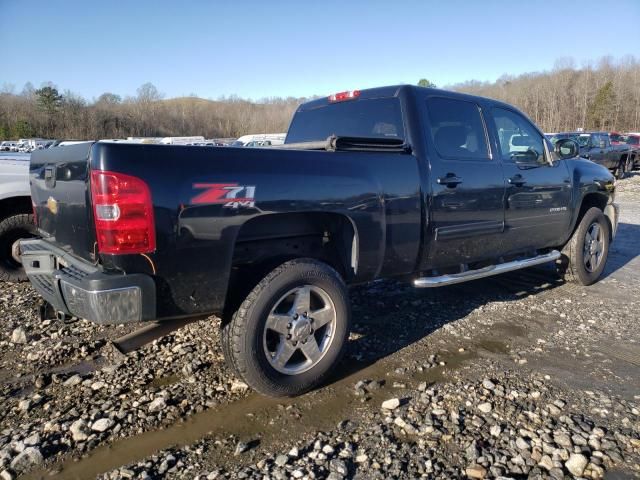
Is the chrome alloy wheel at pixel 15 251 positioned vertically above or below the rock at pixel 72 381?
above

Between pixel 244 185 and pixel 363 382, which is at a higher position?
pixel 244 185

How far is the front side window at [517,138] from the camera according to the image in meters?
4.44

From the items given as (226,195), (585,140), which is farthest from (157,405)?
(585,140)

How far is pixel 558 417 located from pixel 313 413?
144 cm

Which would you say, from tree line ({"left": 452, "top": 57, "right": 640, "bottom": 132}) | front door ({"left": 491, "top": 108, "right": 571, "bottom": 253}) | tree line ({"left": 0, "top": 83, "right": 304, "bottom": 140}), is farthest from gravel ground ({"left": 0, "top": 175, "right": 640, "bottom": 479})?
tree line ({"left": 452, "top": 57, "right": 640, "bottom": 132})

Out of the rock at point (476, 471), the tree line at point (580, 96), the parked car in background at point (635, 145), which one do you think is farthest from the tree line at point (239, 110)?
the rock at point (476, 471)

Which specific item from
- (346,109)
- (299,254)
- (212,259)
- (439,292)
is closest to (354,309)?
(439,292)

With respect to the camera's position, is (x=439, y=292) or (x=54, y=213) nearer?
(x=54, y=213)

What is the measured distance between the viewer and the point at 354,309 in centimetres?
461

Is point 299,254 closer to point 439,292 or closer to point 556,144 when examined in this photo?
point 439,292

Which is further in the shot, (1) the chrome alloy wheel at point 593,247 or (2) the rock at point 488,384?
(1) the chrome alloy wheel at point 593,247

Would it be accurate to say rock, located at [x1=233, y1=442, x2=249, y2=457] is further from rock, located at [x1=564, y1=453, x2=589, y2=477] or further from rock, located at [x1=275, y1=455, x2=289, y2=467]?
rock, located at [x1=564, y1=453, x2=589, y2=477]

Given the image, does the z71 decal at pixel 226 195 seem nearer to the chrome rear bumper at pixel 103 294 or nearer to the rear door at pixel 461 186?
the chrome rear bumper at pixel 103 294

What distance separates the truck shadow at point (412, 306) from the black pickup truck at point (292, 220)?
0.50m
